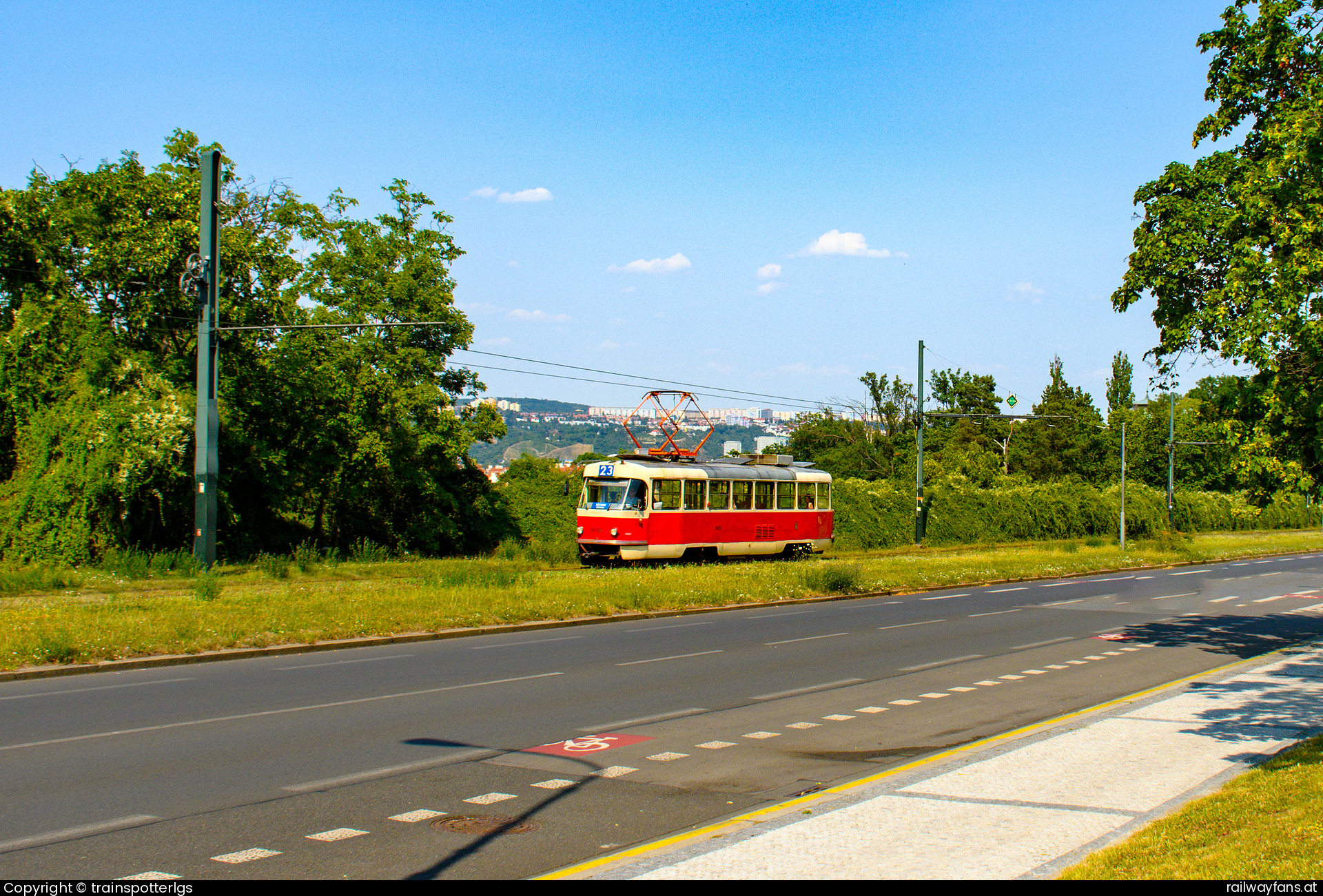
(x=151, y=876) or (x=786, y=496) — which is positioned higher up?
(x=786, y=496)

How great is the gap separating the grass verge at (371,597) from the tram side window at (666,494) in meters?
2.72

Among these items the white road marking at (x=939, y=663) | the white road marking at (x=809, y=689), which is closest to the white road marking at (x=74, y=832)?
the white road marking at (x=809, y=689)

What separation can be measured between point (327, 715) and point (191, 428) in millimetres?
20425

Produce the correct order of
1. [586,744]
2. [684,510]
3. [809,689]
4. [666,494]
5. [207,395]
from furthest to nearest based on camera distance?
1. [684,510]
2. [666,494]
3. [207,395]
4. [809,689]
5. [586,744]

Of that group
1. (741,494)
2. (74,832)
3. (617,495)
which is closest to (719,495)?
(741,494)

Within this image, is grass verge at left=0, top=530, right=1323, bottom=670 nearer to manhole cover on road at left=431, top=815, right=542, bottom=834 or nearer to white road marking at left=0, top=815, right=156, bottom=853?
white road marking at left=0, top=815, right=156, bottom=853

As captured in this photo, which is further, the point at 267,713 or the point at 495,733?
the point at 267,713

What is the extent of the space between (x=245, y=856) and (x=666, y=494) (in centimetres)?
2720

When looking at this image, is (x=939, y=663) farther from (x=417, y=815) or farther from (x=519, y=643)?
(x=417, y=815)

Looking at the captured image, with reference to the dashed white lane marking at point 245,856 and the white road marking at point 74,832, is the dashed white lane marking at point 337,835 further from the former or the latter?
the white road marking at point 74,832

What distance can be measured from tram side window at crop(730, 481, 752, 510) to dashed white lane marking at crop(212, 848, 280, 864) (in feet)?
96.5

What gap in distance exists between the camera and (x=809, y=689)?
12.9m

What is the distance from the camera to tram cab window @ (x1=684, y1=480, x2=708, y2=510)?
3369 cm
